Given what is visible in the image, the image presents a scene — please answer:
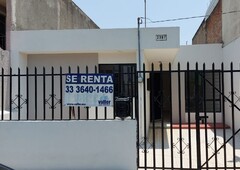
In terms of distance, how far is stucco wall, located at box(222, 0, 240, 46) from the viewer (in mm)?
12844

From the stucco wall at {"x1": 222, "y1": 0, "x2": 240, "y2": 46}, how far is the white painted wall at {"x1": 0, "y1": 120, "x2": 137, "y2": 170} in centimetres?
845

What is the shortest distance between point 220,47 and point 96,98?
11054 millimetres

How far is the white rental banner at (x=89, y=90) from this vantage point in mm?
6184

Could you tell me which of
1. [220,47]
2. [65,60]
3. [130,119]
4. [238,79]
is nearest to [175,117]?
[220,47]

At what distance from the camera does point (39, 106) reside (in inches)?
494

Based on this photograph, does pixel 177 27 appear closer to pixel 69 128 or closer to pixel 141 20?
pixel 141 20

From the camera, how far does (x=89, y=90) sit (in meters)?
6.21

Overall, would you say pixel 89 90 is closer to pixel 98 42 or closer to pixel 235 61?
pixel 98 42

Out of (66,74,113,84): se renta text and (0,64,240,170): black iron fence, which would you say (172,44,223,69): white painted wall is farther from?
(66,74,113,84): se renta text

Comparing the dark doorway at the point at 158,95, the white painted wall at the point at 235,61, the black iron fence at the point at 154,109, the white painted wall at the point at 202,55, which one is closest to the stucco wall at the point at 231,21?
the white painted wall at the point at 235,61

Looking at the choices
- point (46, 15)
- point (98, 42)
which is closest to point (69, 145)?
point (98, 42)

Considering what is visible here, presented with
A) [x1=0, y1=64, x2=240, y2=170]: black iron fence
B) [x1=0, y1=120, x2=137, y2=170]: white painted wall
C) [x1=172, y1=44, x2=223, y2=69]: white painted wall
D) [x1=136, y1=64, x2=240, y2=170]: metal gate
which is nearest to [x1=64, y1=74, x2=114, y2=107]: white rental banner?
[x1=0, y1=64, x2=240, y2=170]: black iron fence

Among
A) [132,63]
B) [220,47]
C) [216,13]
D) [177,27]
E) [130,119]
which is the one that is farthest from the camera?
[216,13]

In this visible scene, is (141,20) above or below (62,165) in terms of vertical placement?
above
